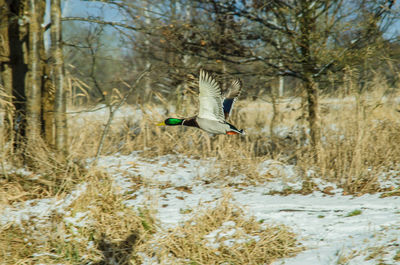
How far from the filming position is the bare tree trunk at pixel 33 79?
5137mm

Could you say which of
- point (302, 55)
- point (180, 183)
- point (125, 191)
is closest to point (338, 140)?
point (302, 55)

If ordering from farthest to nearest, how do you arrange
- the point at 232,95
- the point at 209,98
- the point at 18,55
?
the point at 18,55
the point at 232,95
the point at 209,98

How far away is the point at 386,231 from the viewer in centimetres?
349

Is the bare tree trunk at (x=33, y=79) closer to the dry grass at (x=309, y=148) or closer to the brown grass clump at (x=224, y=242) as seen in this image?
the dry grass at (x=309, y=148)

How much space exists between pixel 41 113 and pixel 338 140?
480cm

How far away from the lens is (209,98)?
11.8ft

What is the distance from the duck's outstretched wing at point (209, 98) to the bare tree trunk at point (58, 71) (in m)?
2.50

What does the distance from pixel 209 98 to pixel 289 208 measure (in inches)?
70.3

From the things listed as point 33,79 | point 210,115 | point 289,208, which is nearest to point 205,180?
point 289,208

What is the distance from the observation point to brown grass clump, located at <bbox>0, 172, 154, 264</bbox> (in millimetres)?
3705

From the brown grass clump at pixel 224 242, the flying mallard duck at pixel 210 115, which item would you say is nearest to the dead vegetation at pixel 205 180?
the brown grass clump at pixel 224 242

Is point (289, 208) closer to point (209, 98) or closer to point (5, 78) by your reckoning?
point (209, 98)

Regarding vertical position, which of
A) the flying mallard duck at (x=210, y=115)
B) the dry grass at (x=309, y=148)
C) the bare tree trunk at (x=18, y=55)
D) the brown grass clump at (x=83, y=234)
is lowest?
the brown grass clump at (x=83, y=234)

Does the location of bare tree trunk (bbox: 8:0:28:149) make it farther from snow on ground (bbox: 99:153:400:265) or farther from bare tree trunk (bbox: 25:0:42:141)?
snow on ground (bbox: 99:153:400:265)
